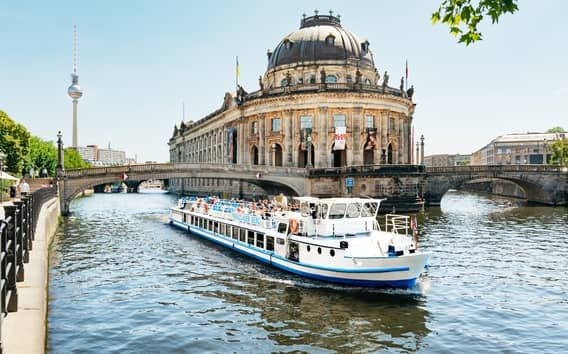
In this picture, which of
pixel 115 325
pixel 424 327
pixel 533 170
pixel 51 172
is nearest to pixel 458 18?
pixel 424 327

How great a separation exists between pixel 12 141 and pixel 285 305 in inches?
2604

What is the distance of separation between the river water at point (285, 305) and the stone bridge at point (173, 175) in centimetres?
1917

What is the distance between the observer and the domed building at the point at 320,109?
71.1 m

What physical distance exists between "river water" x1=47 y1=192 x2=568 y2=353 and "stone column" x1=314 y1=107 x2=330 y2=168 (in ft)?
126

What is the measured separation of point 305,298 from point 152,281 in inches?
308

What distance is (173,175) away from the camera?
56594 millimetres

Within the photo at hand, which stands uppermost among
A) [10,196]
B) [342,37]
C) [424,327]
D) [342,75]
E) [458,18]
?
[342,37]

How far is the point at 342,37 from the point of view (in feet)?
268

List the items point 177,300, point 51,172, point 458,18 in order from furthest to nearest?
point 51,172 < point 177,300 < point 458,18

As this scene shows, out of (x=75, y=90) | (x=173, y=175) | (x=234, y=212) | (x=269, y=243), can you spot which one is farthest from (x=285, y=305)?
(x=75, y=90)

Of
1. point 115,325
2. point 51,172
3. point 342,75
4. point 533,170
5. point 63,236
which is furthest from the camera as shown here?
point 51,172

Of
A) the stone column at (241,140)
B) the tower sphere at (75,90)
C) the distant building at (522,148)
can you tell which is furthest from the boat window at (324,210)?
the tower sphere at (75,90)

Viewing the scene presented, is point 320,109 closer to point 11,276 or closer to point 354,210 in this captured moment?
point 354,210

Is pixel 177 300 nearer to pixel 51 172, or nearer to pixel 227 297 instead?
pixel 227 297
